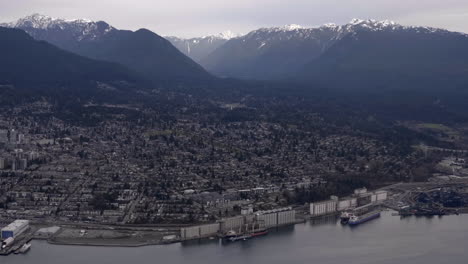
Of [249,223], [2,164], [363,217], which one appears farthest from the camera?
[2,164]

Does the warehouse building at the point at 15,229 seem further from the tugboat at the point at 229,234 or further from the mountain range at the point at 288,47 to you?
the mountain range at the point at 288,47

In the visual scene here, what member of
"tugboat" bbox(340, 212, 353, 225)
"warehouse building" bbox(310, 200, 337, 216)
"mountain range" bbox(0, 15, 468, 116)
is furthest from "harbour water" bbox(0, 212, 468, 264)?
"mountain range" bbox(0, 15, 468, 116)

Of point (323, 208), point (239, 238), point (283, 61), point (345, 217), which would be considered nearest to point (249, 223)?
point (239, 238)

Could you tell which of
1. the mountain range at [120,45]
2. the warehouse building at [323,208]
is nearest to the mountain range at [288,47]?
the mountain range at [120,45]

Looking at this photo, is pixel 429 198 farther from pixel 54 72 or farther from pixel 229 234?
pixel 54 72

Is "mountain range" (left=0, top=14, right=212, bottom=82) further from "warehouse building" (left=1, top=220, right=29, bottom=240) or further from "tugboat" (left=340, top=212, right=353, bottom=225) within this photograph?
"warehouse building" (left=1, top=220, right=29, bottom=240)

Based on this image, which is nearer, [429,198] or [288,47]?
[429,198]

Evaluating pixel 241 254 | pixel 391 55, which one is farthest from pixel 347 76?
pixel 241 254

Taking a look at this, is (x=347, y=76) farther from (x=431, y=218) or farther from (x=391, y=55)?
(x=431, y=218)
